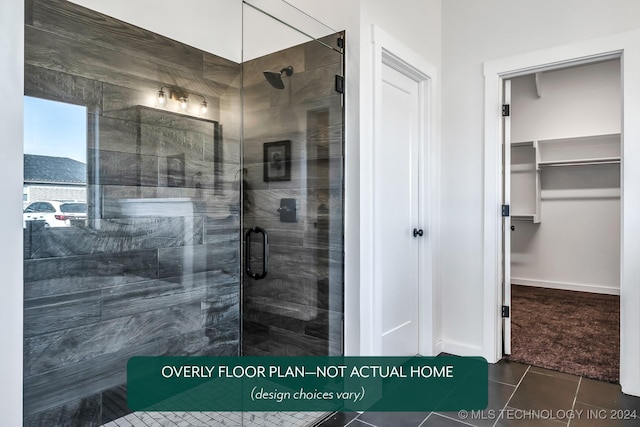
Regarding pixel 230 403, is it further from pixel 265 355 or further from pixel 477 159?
pixel 477 159

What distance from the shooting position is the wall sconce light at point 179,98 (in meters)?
2.55

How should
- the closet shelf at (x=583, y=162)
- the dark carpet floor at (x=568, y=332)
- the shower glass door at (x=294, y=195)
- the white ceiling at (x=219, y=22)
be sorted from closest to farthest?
1. the white ceiling at (x=219, y=22)
2. the shower glass door at (x=294, y=195)
3. the dark carpet floor at (x=568, y=332)
4. the closet shelf at (x=583, y=162)

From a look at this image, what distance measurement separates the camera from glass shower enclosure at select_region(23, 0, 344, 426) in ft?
6.70

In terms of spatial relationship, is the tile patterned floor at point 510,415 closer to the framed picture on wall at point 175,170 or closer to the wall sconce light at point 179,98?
the framed picture on wall at point 175,170

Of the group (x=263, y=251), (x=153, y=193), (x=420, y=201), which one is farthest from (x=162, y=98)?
(x=420, y=201)

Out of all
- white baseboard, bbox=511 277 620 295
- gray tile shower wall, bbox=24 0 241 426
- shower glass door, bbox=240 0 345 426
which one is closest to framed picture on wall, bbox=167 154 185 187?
gray tile shower wall, bbox=24 0 241 426

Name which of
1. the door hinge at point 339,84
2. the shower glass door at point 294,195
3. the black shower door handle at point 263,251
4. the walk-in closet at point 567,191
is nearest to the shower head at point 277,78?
the shower glass door at point 294,195

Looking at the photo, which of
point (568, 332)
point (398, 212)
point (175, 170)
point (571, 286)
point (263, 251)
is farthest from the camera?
point (571, 286)

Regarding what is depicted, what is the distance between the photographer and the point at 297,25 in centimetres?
221

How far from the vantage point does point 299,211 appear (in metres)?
2.33

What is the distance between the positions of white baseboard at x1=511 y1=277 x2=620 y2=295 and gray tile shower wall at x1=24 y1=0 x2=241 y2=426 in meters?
4.31

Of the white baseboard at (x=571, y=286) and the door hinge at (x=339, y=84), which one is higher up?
the door hinge at (x=339, y=84)

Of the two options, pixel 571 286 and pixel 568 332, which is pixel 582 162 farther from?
pixel 568 332

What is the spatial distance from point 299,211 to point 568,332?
277cm
